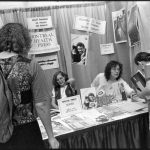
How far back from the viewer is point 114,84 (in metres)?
2.33

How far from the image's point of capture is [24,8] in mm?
2215

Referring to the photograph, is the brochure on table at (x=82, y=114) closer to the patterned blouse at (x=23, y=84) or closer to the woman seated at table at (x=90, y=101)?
the woman seated at table at (x=90, y=101)

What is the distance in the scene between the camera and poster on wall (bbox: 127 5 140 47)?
92.7 inches

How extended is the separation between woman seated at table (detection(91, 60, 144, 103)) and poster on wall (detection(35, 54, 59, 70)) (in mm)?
565

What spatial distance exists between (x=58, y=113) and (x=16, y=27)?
1.10m

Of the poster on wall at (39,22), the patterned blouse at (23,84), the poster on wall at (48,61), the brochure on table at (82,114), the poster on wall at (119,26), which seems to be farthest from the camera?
the poster on wall at (119,26)

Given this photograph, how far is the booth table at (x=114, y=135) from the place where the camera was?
5.02 feet

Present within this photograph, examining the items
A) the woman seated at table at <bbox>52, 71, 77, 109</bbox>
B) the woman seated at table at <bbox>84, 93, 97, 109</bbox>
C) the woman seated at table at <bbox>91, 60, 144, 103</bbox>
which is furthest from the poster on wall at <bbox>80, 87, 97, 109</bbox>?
the woman seated at table at <bbox>52, 71, 77, 109</bbox>

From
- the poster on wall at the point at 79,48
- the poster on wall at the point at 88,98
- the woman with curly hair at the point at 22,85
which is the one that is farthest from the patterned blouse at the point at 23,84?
the poster on wall at the point at 79,48

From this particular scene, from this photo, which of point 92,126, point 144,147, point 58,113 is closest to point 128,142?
point 144,147

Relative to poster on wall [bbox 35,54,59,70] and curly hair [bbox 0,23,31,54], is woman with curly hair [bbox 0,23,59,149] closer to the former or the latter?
curly hair [bbox 0,23,31,54]

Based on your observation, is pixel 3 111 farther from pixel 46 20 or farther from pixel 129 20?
pixel 129 20

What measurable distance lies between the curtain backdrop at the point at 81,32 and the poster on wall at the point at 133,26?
0.51ft

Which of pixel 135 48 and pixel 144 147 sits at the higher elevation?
pixel 135 48
